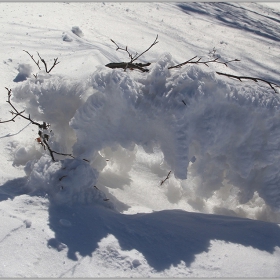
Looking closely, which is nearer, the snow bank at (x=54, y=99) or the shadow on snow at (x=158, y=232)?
the shadow on snow at (x=158, y=232)

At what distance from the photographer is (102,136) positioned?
286 centimetres

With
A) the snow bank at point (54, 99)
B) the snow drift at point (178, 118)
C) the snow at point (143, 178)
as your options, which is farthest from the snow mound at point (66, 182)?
the snow bank at point (54, 99)

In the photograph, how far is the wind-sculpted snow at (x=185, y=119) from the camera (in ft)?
8.51

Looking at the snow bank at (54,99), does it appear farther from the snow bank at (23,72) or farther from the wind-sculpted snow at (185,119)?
the snow bank at (23,72)

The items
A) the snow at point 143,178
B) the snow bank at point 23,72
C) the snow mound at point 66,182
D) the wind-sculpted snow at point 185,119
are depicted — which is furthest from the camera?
the snow bank at point 23,72

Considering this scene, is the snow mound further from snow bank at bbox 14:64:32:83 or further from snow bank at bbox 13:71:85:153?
snow bank at bbox 14:64:32:83

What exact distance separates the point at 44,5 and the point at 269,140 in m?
6.38

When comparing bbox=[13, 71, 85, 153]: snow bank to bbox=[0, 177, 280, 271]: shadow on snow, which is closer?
bbox=[0, 177, 280, 271]: shadow on snow

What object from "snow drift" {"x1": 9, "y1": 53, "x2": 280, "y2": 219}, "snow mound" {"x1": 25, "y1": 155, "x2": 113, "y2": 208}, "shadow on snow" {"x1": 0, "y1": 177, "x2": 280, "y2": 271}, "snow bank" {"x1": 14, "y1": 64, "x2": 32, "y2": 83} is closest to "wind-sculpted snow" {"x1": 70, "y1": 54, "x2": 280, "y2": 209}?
"snow drift" {"x1": 9, "y1": 53, "x2": 280, "y2": 219}

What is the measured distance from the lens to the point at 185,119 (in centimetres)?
259

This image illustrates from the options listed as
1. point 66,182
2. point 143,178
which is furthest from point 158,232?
point 143,178

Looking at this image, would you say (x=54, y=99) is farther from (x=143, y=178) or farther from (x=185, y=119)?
(x=143, y=178)

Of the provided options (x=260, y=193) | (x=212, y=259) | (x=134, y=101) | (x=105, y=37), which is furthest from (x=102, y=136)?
(x=105, y=37)

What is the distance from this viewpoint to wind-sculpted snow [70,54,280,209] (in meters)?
2.59
